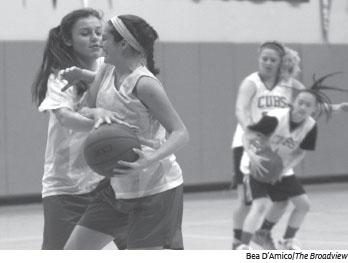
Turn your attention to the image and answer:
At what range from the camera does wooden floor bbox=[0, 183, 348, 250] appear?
8.14 meters

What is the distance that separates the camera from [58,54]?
478 centimetres

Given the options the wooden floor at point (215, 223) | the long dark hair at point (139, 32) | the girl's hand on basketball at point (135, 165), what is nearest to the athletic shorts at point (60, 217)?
the girl's hand on basketball at point (135, 165)

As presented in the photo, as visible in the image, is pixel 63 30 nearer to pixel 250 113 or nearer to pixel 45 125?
pixel 250 113

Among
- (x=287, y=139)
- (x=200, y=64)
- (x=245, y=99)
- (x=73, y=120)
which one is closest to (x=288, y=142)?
(x=287, y=139)

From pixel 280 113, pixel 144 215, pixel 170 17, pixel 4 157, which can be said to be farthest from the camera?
pixel 170 17

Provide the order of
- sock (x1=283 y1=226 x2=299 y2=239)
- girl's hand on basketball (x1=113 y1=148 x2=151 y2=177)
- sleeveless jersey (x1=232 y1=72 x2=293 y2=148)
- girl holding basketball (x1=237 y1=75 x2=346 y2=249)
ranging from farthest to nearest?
sleeveless jersey (x1=232 y1=72 x2=293 y2=148)
sock (x1=283 y1=226 x2=299 y2=239)
girl holding basketball (x1=237 y1=75 x2=346 y2=249)
girl's hand on basketball (x1=113 y1=148 x2=151 y2=177)

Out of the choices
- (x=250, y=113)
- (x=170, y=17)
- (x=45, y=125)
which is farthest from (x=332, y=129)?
(x=250, y=113)

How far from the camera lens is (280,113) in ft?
24.7

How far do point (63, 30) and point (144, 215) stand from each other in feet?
4.15

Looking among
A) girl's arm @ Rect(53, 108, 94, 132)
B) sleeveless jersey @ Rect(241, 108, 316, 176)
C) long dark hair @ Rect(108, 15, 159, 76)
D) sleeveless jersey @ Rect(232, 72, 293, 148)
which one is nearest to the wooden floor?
sleeveless jersey @ Rect(241, 108, 316, 176)

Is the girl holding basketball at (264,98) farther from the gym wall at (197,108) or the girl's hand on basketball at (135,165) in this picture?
the gym wall at (197,108)

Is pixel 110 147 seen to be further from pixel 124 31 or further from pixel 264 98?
pixel 264 98

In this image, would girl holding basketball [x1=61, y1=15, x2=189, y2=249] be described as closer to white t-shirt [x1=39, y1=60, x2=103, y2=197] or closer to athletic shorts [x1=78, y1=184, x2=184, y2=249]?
athletic shorts [x1=78, y1=184, x2=184, y2=249]

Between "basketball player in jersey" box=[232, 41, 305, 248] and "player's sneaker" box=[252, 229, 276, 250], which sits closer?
"player's sneaker" box=[252, 229, 276, 250]
